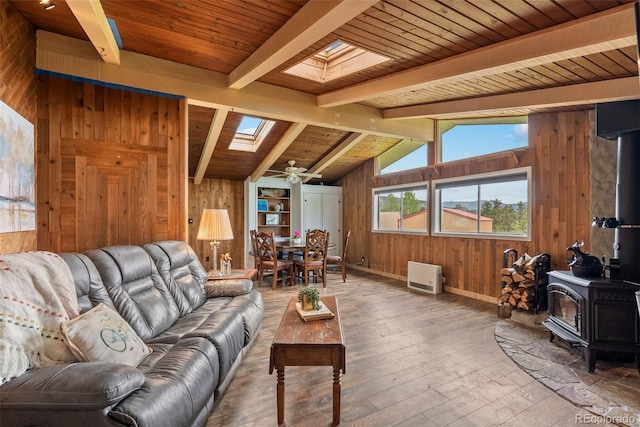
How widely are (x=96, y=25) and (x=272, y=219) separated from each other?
5.42 metres

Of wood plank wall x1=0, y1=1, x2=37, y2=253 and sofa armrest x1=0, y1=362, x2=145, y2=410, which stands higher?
wood plank wall x1=0, y1=1, x2=37, y2=253

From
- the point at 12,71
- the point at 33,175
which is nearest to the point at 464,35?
the point at 12,71

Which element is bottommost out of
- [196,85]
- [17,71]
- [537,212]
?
[537,212]

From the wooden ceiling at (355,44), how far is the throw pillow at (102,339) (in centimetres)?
197

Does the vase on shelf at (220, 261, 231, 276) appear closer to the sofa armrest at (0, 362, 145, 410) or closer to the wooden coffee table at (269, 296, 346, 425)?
the wooden coffee table at (269, 296, 346, 425)

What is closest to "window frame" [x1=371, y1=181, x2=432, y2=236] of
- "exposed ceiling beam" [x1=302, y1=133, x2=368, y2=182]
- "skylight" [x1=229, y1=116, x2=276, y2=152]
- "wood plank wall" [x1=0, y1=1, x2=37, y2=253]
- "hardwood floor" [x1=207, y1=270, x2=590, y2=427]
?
"exposed ceiling beam" [x1=302, y1=133, x2=368, y2=182]

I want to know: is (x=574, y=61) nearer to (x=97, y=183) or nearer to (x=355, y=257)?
(x=97, y=183)

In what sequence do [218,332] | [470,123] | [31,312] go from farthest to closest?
[470,123] < [218,332] < [31,312]

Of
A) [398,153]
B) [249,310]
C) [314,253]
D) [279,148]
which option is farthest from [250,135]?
[249,310]

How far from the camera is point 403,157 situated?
625 centimetres

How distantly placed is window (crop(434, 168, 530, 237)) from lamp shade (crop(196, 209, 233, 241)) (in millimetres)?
3807

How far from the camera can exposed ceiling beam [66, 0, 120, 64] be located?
1.94 meters

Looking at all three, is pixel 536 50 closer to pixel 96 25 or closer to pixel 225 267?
pixel 96 25

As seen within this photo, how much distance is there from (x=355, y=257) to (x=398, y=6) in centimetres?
599
